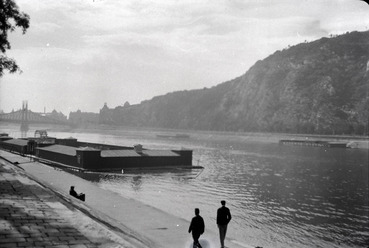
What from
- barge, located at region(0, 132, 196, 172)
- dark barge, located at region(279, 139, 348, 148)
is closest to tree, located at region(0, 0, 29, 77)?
barge, located at region(0, 132, 196, 172)

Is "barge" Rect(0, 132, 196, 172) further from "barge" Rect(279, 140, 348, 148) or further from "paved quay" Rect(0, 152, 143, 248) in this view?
"barge" Rect(279, 140, 348, 148)

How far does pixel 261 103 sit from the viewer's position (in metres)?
199

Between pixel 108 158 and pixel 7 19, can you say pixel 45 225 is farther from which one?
pixel 108 158

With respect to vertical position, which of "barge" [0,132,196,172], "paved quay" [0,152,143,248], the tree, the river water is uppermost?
the tree

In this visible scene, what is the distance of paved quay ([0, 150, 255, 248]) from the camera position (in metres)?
9.12

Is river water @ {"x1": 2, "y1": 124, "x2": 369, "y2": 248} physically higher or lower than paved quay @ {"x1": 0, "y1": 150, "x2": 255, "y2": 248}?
lower

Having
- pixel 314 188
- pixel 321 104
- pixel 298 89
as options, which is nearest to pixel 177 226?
→ pixel 314 188

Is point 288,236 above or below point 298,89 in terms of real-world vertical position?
below

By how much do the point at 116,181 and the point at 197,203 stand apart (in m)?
11.1

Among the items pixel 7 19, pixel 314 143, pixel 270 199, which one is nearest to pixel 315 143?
pixel 314 143

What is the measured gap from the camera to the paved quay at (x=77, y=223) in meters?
9.12

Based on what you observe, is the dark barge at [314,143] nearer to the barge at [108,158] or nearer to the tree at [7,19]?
the barge at [108,158]

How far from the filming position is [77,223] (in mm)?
10672

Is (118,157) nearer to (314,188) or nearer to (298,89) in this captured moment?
(314,188)
